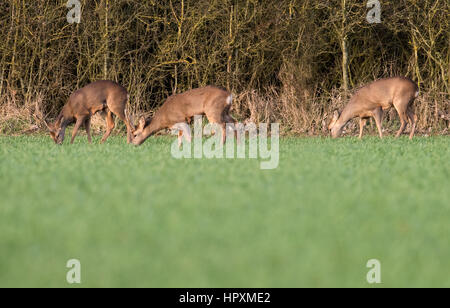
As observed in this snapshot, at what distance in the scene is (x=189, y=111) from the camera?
43.4 ft

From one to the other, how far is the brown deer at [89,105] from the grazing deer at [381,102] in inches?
189

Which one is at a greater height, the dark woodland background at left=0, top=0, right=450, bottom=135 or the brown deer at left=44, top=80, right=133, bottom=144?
the dark woodland background at left=0, top=0, right=450, bottom=135

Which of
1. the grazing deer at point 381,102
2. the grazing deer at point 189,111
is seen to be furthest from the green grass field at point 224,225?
the grazing deer at point 381,102

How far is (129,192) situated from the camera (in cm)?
635

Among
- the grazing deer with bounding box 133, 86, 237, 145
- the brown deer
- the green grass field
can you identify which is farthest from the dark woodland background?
the green grass field

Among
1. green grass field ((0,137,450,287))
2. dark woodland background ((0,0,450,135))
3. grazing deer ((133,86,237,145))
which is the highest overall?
dark woodland background ((0,0,450,135))

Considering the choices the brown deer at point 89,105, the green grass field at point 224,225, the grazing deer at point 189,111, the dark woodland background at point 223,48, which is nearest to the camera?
the green grass field at point 224,225

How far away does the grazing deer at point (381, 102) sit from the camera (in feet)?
49.0

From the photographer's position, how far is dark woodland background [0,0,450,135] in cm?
1803

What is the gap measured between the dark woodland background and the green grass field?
33.1 feet

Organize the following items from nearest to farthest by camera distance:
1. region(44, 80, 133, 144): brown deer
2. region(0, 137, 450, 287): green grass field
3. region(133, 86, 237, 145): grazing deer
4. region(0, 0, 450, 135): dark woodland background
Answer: region(0, 137, 450, 287): green grass field → region(133, 86, 237, 145): grazing deer → region(44, 80, 133, 144): brown deer → region(0, 0, 450, 135): dark woodland background

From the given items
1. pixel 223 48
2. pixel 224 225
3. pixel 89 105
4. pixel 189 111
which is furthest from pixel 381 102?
pixel 224 225

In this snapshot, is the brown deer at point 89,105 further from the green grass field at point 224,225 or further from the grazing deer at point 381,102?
the green grass field at point 224,225

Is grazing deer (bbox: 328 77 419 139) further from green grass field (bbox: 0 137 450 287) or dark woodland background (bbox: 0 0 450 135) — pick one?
green grass field (bbox: 0 137 450 287)
